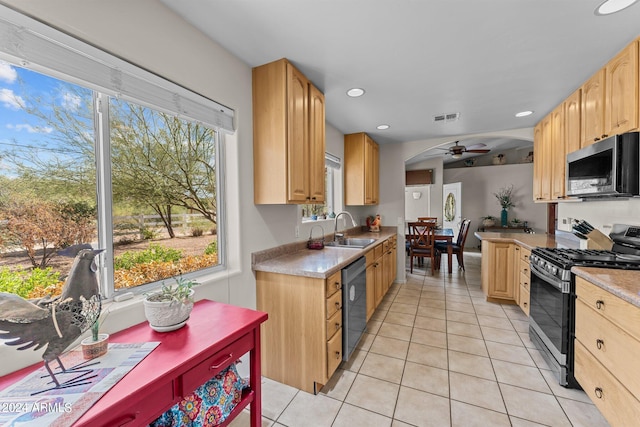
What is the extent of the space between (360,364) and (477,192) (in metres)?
6.82

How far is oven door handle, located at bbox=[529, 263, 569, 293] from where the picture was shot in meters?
1.78

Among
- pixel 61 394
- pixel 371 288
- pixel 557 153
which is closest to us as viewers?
pixel 61 394

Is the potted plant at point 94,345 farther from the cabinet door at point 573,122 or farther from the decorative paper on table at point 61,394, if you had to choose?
the cabinet door at point 573,122

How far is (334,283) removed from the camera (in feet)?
6.07

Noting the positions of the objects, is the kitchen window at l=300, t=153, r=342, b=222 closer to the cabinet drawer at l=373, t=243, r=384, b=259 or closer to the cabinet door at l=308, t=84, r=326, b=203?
the cabinet drawer at l=373, t=243, r=384, b=259

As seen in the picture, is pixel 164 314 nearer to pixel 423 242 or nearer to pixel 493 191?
pixel 423 242

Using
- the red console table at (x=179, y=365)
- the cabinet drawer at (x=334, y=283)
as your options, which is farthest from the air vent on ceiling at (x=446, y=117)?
the red console table at (x=179, y=365)

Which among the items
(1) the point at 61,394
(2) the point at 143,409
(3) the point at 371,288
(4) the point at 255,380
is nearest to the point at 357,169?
(3) the point at 371,288

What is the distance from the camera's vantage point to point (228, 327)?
4.05ft

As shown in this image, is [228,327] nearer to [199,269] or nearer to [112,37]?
[199,269]

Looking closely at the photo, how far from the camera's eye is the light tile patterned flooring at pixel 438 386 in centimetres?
157

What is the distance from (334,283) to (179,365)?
110 centimetres

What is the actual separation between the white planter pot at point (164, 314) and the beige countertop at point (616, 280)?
6.86 feet

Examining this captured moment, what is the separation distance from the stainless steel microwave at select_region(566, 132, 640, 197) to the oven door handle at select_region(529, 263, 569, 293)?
0.72 m
